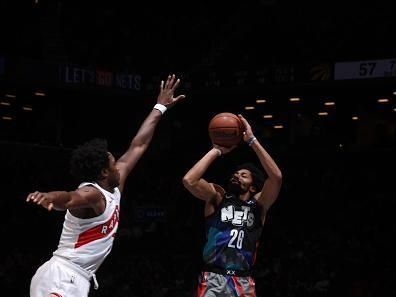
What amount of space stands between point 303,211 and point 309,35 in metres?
4.39

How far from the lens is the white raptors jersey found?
5125mm

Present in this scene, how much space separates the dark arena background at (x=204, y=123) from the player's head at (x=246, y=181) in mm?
8792

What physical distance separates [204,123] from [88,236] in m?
16.0

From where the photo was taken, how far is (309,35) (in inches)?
738

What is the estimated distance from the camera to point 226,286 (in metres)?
6.51

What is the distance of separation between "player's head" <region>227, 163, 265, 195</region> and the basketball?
0.29 metres

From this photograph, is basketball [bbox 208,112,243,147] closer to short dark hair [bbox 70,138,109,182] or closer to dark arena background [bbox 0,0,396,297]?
short dark hair [bbox 70,138,109,182]

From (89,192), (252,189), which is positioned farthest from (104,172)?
(252,189)

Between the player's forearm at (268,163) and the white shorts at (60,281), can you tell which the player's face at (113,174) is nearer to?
the white shorts at (60,281)

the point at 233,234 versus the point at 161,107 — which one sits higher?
the point at 161,107

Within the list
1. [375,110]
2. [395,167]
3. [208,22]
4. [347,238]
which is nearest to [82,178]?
[347,238]

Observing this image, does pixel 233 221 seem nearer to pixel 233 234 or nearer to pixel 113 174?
pixel 233 234

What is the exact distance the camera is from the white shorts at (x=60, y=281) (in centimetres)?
504

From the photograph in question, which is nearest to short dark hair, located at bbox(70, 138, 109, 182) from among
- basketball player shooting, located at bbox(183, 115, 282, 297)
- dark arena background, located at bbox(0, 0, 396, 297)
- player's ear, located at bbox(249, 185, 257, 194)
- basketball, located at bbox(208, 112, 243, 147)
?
basketball player shooting, located at bbox(183, 115, 282, 297)
